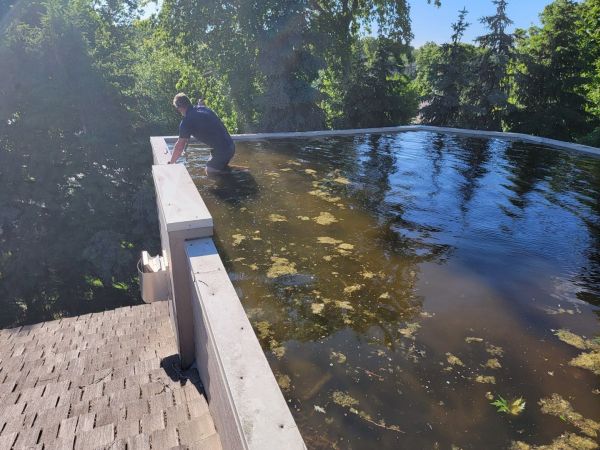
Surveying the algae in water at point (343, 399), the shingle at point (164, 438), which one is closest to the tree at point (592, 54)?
the algae in water at point (343, 399)

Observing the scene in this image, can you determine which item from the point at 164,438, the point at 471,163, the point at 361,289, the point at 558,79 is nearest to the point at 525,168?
the point at 471,163

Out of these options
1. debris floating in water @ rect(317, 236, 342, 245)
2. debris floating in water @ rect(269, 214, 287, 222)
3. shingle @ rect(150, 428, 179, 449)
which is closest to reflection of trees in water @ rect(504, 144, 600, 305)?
debris floating in water @ rect(317, 236, 342, 245)

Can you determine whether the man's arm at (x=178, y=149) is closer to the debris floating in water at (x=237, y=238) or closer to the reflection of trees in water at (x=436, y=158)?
the debris floating in water at (x=237, y=238)

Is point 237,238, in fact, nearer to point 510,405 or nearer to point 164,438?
point 164,438

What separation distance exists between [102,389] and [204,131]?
164 inches

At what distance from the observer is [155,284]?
4.50 m

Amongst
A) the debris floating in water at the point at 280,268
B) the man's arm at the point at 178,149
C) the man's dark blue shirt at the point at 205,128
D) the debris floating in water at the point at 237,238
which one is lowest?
the debris floating in water at the point at 280,268

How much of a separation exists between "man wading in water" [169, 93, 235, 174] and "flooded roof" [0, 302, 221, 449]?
2.63 metres

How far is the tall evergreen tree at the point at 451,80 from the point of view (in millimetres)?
20781

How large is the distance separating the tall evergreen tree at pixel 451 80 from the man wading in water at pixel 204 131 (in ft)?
58.2

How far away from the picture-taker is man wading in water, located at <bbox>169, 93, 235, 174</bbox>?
20.2 ft

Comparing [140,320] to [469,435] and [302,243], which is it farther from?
[469,435]

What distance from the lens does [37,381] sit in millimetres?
4305

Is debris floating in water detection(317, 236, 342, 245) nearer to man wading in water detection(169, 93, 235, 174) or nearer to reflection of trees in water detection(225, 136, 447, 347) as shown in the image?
reflection of trees in water detection(225, 136, 447, 347)
